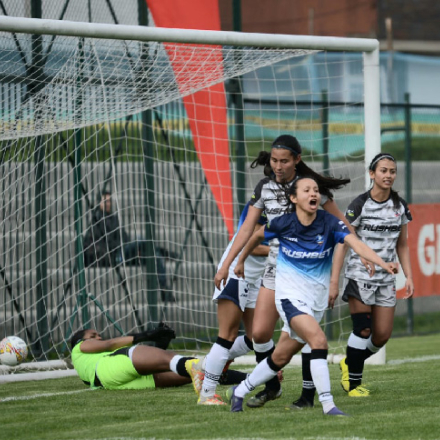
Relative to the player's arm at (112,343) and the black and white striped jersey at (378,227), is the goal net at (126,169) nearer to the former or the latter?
the player's arm at (112,343)

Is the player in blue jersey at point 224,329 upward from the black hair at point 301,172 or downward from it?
downward

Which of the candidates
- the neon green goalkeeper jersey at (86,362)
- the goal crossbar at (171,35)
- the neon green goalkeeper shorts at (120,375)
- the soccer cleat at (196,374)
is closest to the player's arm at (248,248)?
the soccer cleat at (196,374)

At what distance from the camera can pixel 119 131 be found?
1255cm

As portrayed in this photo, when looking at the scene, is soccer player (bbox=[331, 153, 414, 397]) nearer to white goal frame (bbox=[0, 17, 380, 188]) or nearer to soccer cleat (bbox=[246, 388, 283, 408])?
soccer cleat (bbox=[246, 388, 283, 408])

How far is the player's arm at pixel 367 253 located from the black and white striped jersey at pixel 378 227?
1.27 m

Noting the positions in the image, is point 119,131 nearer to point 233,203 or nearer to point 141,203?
point 141,203

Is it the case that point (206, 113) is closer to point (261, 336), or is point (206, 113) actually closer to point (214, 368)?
point (261, 336)

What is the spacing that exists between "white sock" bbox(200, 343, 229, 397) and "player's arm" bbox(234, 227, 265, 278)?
23.2 inches

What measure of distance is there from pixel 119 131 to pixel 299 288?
21.8 ft

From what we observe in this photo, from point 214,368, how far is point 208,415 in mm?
600

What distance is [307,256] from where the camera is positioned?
6.36 metres

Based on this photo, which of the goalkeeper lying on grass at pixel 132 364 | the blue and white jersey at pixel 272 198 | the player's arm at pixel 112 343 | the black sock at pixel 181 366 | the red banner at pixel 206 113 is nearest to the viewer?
the blue and white jersey at pixel 272 198

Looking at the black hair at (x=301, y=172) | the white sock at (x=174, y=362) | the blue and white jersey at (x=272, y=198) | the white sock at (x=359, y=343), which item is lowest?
the white sock at (x=174, y=362)

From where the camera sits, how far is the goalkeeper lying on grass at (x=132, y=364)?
26.7 ft
